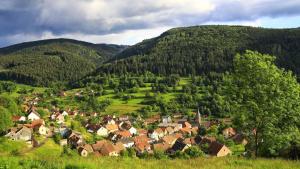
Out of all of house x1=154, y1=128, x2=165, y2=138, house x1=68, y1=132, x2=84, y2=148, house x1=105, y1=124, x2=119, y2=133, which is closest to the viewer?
house x1=68, y1=132, x2=84, y2=148

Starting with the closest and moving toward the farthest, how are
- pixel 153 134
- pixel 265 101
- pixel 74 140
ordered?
pixel 265 101
pixel 74 140
pixel 153 134

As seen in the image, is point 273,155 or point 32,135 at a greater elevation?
point 273,155

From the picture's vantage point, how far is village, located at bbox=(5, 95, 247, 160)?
70750 mm

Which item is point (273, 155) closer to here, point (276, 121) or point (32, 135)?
point (276, 121)

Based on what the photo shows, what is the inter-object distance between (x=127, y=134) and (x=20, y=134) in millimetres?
34844

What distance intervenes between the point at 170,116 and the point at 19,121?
56573 millimetres

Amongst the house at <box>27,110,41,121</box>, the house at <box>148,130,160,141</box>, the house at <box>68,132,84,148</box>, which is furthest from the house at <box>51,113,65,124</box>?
the house at <box>68,132,84,148</box>

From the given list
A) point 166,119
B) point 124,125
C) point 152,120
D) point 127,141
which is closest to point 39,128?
point 127,141

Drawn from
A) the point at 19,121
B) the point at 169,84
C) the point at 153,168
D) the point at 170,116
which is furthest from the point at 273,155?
the point at 169,84

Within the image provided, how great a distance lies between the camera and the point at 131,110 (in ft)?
479

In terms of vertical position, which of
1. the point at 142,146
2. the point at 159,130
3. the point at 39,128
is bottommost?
the point at 159,130

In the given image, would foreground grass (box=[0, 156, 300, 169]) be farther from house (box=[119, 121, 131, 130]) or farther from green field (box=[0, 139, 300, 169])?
house (box=[119, 121, 131, 130])

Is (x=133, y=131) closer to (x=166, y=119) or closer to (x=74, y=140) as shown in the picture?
(x=166, y=119)

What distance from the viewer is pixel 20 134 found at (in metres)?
74.8
